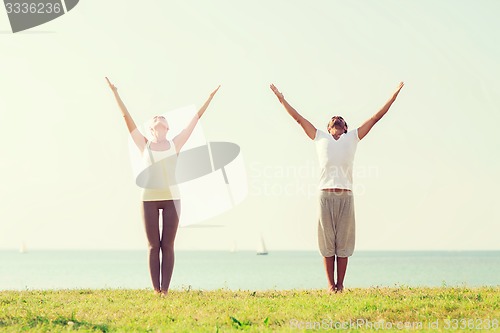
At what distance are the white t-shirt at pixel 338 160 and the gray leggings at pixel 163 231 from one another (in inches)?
93.0

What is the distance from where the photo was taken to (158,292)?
11031mm

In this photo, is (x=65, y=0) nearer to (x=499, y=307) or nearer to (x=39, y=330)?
(x=39, y=330)

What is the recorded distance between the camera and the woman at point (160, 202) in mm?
10820


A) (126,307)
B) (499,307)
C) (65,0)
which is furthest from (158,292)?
(65,0)

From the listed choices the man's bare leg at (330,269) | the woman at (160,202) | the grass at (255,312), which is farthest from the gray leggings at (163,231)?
the man's bare leg at (330,269)

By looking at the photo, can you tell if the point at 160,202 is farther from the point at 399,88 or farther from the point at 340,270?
the point at 399,88

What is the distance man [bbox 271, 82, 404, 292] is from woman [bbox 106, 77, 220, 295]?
2196 millimetres

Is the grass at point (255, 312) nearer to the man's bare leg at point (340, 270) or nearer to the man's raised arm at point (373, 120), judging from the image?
the man's bare leg at point (340, 270)

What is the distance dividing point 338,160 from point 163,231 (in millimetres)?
2943

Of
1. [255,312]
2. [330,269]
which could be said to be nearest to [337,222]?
[330,269]

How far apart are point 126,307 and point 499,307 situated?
508 cm

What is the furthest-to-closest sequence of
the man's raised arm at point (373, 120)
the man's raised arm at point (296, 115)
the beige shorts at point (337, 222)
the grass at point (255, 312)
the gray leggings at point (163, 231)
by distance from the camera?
the man's raised arm at point (296, 115) < the man's raised arm at point (373, 120) < the beige shorts at point (337, 222) < the gray leggings at point (163, 231) < the grass at point (255, 312)

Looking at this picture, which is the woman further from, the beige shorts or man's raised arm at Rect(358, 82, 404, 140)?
man's raised arm at Rect(358, 82, 404, 140)

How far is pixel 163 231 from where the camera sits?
10.9 meters
